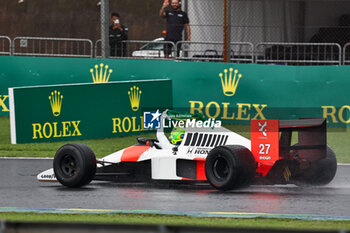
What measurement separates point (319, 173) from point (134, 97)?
23.0ft

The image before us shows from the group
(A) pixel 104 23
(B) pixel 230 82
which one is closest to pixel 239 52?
(B) pixel 230 82

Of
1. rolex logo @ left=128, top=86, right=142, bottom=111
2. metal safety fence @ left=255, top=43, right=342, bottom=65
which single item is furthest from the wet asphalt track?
metal safety fence @ left=255, top=43, right=342, bottom=65

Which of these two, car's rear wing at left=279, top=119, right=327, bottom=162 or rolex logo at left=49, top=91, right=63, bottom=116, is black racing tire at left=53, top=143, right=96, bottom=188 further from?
rolex logo at left=49, top=91, right=63, bottom=116

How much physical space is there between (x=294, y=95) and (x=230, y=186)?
23.1 ft

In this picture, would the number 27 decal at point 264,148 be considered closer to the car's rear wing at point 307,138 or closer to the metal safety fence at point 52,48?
the car's rear wing at point 307,138

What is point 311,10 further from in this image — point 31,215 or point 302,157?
point 31,215

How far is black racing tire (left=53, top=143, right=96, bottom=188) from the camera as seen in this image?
10.1m

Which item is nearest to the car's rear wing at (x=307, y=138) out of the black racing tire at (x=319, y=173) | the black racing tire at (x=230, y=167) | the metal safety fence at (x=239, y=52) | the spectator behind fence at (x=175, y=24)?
the black racing tire at (x=319, y=173)

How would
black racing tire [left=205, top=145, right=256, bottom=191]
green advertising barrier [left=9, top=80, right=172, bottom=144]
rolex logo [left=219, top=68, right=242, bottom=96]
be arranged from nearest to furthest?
black racing tire [left=205, top=145, right=256, bottom=191], green advertising barrier [left=9, top=80, right=172, bottom=144], rolex logo [left=219, top=68, right=242, bottom=96]

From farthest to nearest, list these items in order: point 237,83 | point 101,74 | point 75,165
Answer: point 101,74, point 237,83, point 75,165

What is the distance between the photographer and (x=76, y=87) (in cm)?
1556

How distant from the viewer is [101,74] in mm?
17562

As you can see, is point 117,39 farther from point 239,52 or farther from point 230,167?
point 230,167

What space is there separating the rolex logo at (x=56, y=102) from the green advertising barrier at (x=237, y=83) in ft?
7.86
